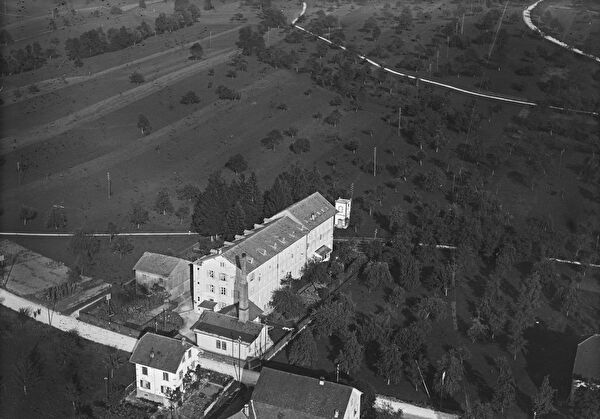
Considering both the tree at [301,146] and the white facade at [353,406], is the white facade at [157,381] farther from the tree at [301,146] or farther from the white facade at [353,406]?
the tree at [301,146]

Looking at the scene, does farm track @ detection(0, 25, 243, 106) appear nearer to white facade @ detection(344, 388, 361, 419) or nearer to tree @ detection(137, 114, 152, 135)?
tree @ detection(137, 114, 152, 135)

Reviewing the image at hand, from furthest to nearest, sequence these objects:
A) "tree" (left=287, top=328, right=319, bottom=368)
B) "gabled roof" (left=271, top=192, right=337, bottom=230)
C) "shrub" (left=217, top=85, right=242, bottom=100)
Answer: "shrub" (left=217, top=85, right=242, bottom=100)
"gabled roof" (left=271, top=192, right=337, bottom=230)
"tree" (left=287, top=328, right=319, bottom=368)

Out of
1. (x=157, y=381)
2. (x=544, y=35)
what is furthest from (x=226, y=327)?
(x=544, y=35)

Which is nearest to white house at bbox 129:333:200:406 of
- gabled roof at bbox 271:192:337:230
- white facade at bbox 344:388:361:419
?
white facade at bbox 344:388:361:419

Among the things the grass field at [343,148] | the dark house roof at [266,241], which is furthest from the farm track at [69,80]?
the dark house roof at [266,241]

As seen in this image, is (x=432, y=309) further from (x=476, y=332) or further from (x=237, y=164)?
(x=237, y=164)

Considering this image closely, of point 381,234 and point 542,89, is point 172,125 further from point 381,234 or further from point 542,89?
point 542,89

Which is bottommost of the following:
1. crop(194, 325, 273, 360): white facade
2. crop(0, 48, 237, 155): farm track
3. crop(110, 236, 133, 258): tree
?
crop(110, 236, 133, 258): tree
